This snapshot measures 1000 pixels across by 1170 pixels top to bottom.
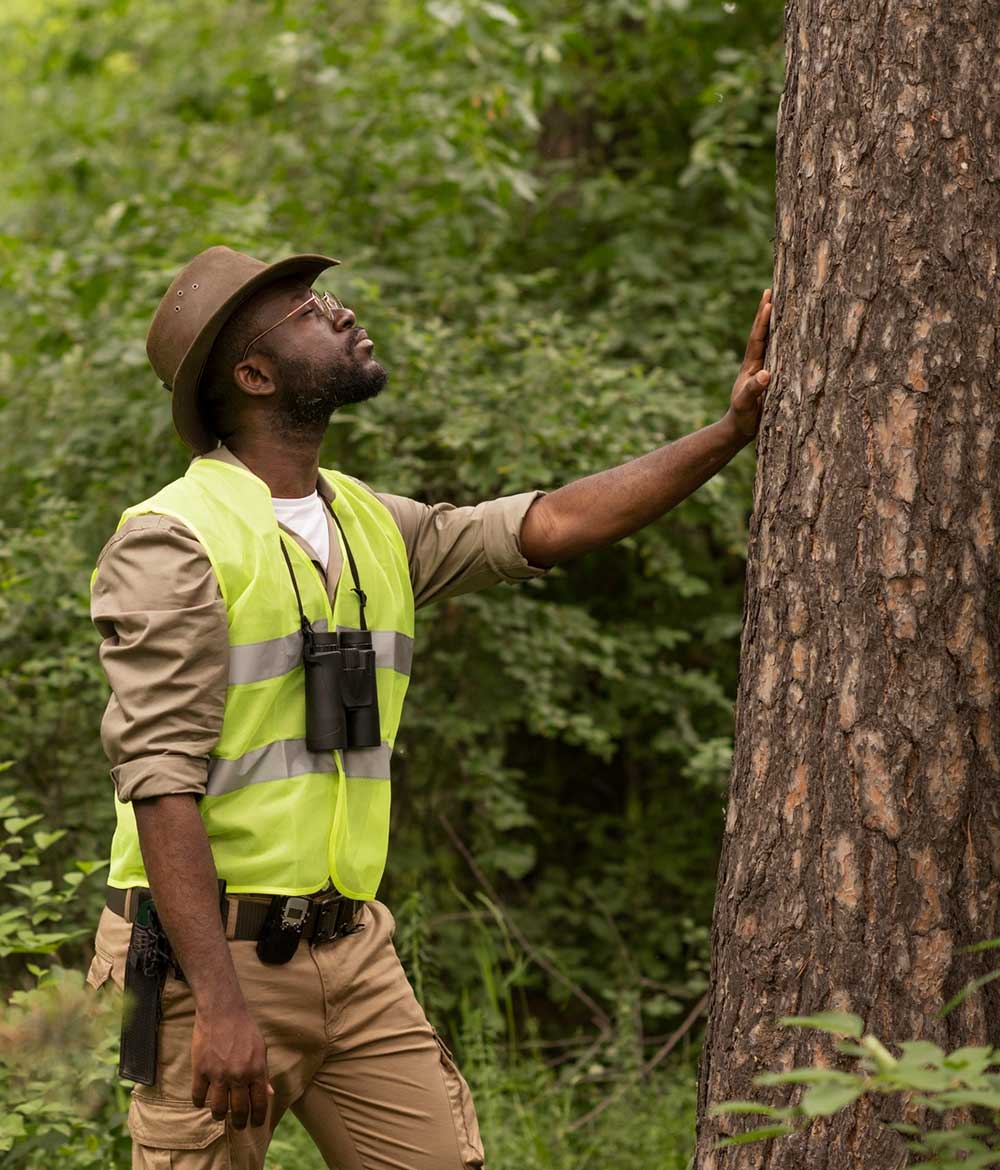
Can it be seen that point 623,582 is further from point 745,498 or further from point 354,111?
point 354,111

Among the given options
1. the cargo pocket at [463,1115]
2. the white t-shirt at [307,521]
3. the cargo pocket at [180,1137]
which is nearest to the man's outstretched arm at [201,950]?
the cargo pocket at [180,1137]

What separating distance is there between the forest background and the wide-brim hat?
2.05 m

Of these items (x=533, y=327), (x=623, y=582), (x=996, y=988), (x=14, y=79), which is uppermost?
(x=14, y=79)

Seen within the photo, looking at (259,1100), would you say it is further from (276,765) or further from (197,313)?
(197,313)

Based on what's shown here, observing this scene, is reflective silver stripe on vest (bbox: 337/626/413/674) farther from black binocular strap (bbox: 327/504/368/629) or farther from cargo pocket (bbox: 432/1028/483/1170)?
cargo pocket (bbox: 432/1028/483/1170)

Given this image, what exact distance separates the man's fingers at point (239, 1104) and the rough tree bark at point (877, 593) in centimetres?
83

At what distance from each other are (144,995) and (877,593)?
5.02ft

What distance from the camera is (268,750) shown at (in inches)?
110

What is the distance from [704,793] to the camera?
6.88 m

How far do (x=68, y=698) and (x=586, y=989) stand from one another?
254cm

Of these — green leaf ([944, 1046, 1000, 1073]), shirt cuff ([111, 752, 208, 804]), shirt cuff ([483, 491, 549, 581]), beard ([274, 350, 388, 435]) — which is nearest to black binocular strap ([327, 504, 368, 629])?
beard ([274, 350, 388, 435])

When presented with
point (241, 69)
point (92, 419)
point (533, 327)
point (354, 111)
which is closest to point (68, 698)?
point (92, 419)

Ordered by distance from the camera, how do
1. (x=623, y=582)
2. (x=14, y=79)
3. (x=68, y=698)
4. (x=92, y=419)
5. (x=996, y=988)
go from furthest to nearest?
(x=14, y=79), (x=623, y=582), (x=92, y=419), (x=68, y=698), (x=996, y=988)

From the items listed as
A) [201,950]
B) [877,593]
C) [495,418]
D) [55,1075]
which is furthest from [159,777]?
[495,418]
